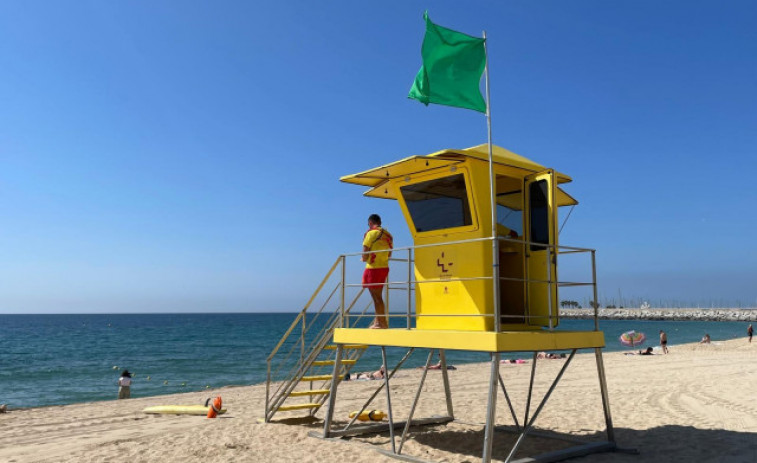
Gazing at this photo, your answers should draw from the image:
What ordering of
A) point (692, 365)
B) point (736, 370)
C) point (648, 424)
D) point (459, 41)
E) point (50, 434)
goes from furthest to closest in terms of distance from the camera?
point (692, 365) → point (736, 370) → point (50, 434) → point (648, 424) → point (459, 41)

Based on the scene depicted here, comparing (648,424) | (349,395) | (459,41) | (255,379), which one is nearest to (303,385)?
(349,395)

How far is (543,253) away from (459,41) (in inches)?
137

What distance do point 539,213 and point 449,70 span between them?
8.94 feet

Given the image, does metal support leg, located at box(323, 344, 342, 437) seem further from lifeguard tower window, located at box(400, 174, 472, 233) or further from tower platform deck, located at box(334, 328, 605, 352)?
lifeguard tower window, located at box(400, 174, 472, 233)

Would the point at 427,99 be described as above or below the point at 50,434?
above

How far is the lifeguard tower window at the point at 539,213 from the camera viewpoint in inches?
366

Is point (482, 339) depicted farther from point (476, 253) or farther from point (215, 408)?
point (215, 408)

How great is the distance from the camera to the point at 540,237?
939 cm

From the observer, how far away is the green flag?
27.1 feet

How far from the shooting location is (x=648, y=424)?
485 inches

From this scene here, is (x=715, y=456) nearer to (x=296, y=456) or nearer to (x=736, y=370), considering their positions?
(x=296, y=456)

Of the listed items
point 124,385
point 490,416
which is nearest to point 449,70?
point 490,416

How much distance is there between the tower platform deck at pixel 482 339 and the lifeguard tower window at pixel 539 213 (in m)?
1.54

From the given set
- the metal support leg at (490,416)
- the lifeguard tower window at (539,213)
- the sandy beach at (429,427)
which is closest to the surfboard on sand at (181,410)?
the sandy beach at (429,427)
